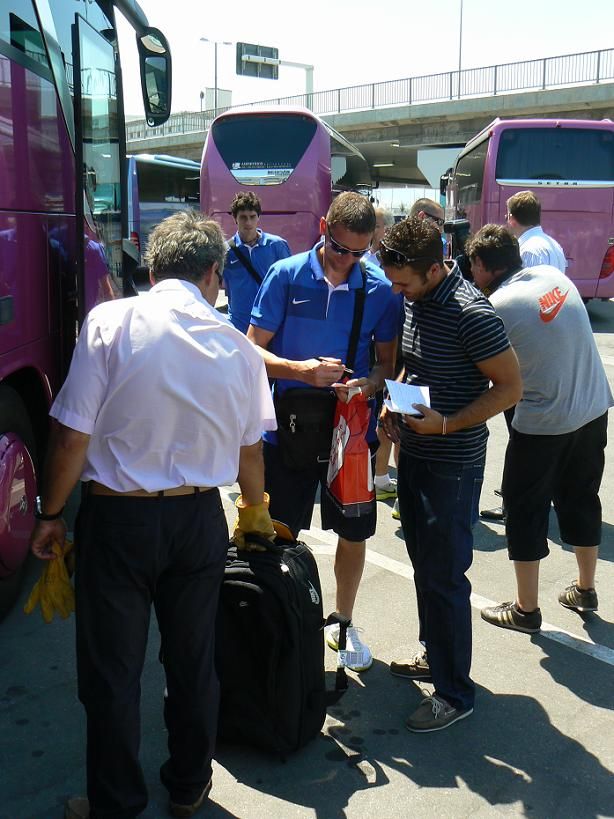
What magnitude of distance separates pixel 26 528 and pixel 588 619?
8.80ft

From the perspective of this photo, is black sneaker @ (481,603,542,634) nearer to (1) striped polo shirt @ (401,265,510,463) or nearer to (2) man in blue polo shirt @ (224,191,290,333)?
(1) striped polo shirt @ (401,265,510,463)

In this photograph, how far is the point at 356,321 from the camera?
3.50m

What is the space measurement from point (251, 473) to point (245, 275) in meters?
3.88

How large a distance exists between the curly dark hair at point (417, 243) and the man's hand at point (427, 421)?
1.58 feet

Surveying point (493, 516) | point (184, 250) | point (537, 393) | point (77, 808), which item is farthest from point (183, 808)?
point (493, 516)

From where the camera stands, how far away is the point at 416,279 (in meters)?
3.10

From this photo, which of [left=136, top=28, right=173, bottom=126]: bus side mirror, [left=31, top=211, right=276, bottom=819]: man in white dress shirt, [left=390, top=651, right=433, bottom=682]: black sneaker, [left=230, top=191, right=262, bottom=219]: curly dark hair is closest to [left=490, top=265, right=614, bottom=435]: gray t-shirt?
[left=390, top=651, right=433, bottom=682]: black sneaker

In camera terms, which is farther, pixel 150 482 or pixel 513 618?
pixel 513 618

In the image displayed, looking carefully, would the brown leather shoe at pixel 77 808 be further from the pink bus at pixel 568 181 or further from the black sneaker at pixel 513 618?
the pink bus at pixel 568 181

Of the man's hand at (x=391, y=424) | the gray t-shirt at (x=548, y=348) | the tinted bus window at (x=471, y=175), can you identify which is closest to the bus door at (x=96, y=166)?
the man's hand at (x=391, y=424)

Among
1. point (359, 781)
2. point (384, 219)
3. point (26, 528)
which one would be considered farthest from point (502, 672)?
point (384, 219)

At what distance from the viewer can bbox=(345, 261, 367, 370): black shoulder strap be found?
11.5 feet

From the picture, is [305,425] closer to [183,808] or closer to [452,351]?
[452,351]

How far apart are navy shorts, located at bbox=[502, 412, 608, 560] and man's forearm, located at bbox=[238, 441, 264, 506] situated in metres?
1.51
